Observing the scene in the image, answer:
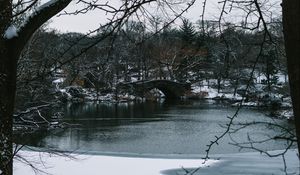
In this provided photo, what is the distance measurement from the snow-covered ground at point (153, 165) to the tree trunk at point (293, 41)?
9418mm

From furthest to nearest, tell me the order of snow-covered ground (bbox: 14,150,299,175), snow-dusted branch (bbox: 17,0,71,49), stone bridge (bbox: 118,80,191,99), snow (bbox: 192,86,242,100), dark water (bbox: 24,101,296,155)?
snow (bbox: 192,86,242,100), stone bridge (bbox: 118,80,191,99), dark water (bbox: 24,101,296,155), snow-covered ground (bbox: 14,150,299,175), snow-dusted branch (bbox: 17,0,71,49)

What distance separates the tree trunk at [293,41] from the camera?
1894mm

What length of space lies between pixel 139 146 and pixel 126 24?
18040 millimetres

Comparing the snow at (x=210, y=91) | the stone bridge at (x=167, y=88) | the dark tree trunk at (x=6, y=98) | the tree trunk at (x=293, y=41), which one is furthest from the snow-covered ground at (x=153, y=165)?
the snow at (x=210, y=91)

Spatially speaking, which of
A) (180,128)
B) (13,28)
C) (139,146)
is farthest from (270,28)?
(180,128)

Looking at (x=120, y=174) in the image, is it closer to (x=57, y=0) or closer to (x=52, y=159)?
(x=52, y=159)

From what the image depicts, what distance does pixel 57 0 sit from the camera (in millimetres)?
3695

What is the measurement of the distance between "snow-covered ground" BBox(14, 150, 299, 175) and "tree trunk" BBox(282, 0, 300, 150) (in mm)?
9418

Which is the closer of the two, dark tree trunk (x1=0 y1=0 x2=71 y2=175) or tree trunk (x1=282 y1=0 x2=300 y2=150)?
tree trunk (x1=282 y1=0 x2=300 y2=150)

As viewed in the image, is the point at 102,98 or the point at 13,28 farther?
the point at 102,98

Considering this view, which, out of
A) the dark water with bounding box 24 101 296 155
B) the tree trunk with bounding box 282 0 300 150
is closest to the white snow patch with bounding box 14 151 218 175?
the dark water with bounding box 24 101 296 155

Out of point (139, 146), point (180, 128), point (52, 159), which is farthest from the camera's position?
point (180, 128)

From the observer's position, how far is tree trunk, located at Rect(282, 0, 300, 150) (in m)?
1.89

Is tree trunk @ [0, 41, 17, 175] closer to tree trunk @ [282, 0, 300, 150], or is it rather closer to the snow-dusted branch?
the snow-dusted branch
